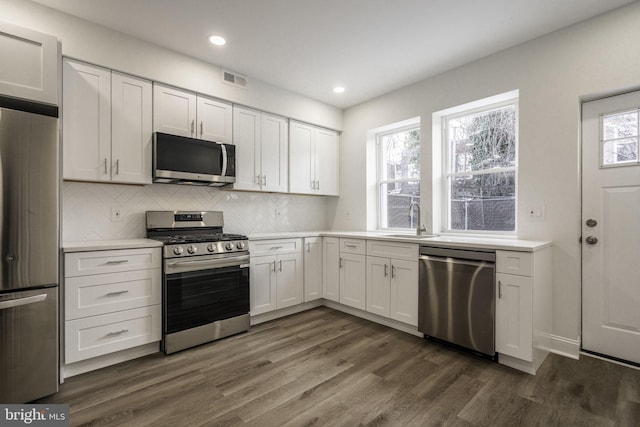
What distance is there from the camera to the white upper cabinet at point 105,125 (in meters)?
2.47

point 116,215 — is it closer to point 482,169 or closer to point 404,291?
point 404,291

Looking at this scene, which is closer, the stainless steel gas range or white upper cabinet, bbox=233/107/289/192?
the stainless steel gas range

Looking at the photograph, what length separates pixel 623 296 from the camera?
7.98ft

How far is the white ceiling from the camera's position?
231 cm

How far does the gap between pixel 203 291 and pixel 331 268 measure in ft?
5.15

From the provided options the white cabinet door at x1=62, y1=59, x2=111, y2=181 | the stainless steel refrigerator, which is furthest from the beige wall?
the stainless steel refrigerator

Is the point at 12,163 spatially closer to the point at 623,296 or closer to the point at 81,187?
the point at 81,187

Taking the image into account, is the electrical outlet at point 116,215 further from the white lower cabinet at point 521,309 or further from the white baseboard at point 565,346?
the white baseboard at point 565,346

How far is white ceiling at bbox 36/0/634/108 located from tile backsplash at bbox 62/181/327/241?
140 centimetres

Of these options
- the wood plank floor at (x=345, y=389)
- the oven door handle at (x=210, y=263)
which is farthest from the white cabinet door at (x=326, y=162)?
the wood plank floor at (x=345, y=389)

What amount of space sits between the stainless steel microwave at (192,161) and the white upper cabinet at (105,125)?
0.42ft

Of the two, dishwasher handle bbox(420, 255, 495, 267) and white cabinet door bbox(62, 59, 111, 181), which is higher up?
white cabinet door bbox(62, 59, 111, 181)

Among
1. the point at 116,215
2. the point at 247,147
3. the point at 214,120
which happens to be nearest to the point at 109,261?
the point at 116,215

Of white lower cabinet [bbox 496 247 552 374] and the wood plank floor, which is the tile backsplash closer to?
the wood plank floor
